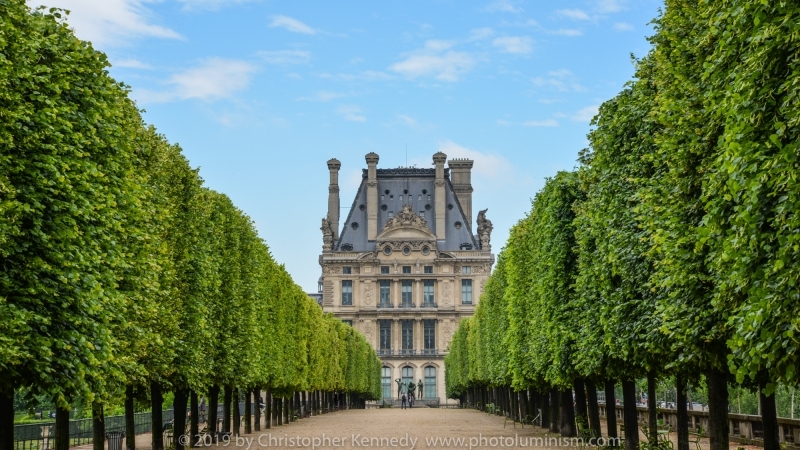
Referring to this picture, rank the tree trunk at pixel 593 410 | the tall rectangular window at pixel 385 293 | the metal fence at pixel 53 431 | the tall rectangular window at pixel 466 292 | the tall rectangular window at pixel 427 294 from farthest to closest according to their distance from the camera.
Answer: the tall rectangular window at pixel 385 293 < the tall rectangular window at pixel 466 292 < the tall rectangular window at pixel 427 294 < the metal fence at pixel 53 431 < the tree trunk at pixel 593 410

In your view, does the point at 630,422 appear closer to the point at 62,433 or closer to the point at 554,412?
the point at 62,433

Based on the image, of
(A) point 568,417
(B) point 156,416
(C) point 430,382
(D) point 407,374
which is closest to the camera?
(B) point 156,416

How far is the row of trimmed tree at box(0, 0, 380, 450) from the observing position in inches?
640

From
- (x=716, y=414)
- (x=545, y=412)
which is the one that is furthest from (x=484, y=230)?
(x=716, y=414)

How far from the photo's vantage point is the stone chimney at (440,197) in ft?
468

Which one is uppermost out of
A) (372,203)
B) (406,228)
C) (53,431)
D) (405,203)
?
(405,203)

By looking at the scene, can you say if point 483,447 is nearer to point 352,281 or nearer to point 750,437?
point 750,437

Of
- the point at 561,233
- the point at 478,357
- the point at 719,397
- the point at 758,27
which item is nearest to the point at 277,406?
the point at 478,357

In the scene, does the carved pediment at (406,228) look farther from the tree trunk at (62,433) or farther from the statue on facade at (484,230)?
the tree trunk at (62,433)

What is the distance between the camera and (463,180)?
497 ft

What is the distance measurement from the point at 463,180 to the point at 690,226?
134946 mm

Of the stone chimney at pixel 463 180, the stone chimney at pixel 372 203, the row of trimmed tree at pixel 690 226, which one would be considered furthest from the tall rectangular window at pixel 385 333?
the row of trimmed tree at pixel 690 226

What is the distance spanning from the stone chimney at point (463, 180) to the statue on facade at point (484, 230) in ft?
13.9

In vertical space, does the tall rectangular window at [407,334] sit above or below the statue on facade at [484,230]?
below
